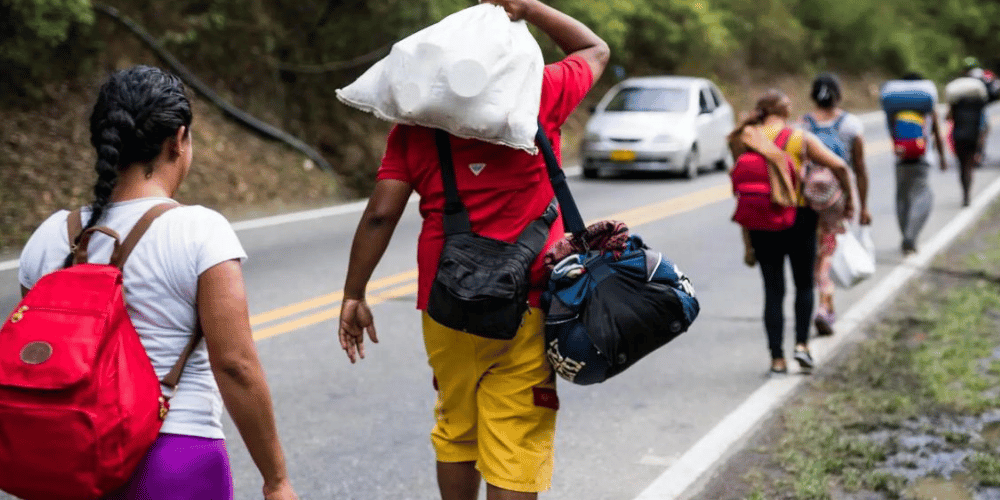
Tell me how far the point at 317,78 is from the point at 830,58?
28973mm

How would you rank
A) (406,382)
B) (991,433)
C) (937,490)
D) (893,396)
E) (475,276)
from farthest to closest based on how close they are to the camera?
(406,382) → (893,396) → (991,433) → (937,490) → (475,276)

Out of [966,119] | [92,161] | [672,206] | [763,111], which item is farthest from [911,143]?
[92,161]

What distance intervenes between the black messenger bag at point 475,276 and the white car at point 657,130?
1624 centimetres

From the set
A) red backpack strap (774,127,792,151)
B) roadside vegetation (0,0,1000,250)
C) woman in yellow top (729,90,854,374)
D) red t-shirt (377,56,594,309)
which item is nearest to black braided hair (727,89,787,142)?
woman in yellow top (729,90,854,374)

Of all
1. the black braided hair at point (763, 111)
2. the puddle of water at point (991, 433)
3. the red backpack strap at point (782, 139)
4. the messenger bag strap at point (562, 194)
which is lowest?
the puddle of water at point (991, 433)

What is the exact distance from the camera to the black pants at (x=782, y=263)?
23.8ft

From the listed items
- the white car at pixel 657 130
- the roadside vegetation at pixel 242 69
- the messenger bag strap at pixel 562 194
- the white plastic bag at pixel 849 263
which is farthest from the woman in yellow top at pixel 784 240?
the white car at pixel 657 130

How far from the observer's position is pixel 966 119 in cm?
1561

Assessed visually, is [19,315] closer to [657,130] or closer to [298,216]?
[298,216]

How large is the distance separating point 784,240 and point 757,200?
35cm

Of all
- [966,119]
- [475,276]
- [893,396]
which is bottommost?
[966,119]

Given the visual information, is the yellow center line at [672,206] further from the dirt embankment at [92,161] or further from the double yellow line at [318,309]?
the double yellow line at [318,309]

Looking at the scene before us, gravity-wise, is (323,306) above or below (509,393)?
below

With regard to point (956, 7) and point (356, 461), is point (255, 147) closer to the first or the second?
point (356, 461)
